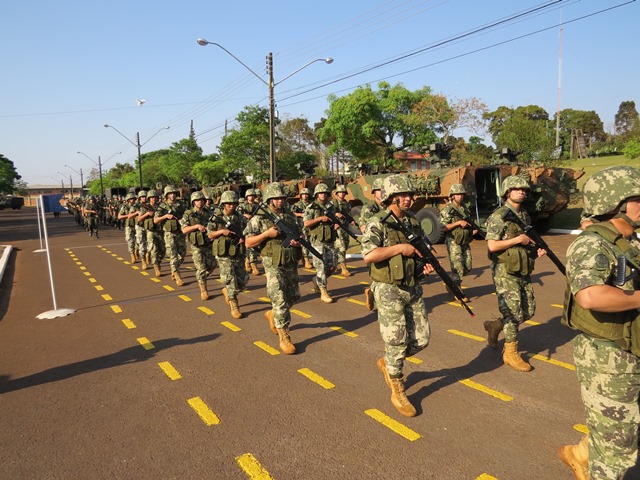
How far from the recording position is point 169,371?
475 centimetres

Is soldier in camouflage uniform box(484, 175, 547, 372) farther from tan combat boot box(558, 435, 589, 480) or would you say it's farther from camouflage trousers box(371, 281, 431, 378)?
tan combat boot box(558, 435, 589, 480)

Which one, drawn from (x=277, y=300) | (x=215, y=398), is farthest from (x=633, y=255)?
(x=277, y=300)

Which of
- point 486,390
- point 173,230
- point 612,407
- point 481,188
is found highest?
point 481,188

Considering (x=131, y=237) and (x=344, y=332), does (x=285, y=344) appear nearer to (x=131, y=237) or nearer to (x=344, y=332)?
(x=344, y=332)

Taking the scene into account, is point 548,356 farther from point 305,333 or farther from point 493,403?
point 305,333

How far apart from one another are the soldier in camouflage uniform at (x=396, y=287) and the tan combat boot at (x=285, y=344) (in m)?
1.61

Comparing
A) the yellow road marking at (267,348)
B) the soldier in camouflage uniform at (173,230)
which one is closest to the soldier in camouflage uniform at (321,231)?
the yellow road marking at (267,348)

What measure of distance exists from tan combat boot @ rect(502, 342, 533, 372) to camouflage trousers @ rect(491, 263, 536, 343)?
0.06m

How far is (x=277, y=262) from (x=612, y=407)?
3.71 metres

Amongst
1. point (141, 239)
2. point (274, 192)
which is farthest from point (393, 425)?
point (141, 239)

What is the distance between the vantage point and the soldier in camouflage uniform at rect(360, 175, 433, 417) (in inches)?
142

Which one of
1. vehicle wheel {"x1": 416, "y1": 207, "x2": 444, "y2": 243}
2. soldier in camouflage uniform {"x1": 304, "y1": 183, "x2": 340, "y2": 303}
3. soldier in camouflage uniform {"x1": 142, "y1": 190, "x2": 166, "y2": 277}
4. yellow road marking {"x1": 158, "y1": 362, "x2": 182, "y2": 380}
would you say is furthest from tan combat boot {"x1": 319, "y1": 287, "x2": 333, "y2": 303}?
vehicle wheel {"x1": 416, "y1": 207, "x2": 444, "y2": 243}

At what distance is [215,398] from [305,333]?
198 centimetres

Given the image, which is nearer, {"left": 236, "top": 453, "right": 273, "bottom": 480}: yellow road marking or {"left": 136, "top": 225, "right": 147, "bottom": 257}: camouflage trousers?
{"left": 236, "top": 453, "right": 273, "bottom": 480}: yellow road marking
